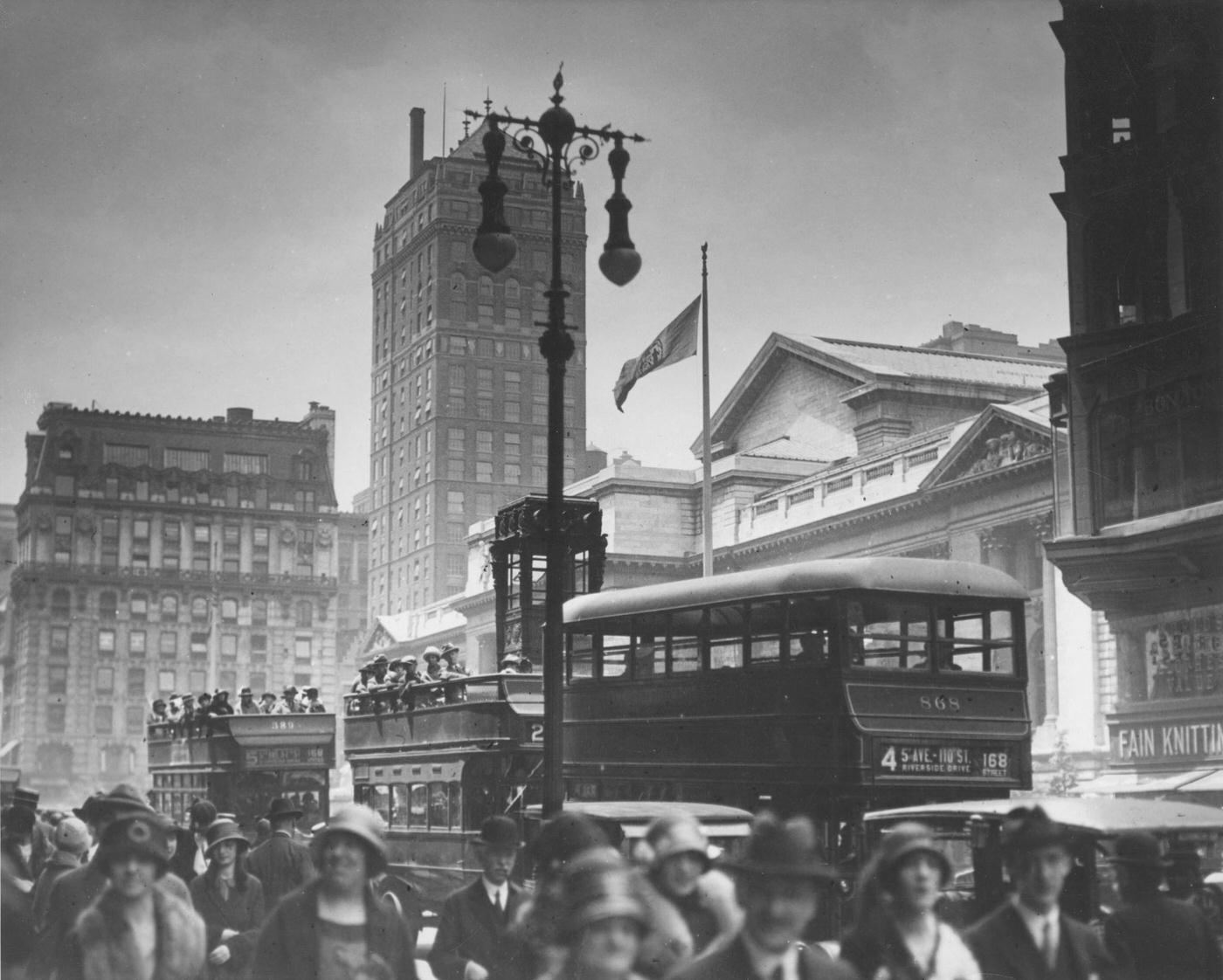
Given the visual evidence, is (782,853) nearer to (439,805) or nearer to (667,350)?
(439,805)

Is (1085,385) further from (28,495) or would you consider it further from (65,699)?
(65,699)

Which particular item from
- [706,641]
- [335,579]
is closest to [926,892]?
[706,641]

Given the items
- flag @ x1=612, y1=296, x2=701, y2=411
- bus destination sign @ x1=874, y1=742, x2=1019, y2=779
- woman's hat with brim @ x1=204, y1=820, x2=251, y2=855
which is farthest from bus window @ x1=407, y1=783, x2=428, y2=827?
woman's hat with brim @ x1=204, y1=820, x2=251, y2=855

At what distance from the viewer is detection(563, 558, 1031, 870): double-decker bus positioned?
16094mm

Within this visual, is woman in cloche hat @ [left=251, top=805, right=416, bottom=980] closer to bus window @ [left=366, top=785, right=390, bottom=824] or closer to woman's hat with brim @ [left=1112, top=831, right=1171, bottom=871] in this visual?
woman's hat with brim @ [left=1112, top=831, right=1171, bottom=871]

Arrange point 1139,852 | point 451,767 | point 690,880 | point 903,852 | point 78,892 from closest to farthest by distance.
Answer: point 903,852 < point 690,880 < point 78,892 < point 1139,852 < point 451,767

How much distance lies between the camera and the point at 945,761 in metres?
16.4

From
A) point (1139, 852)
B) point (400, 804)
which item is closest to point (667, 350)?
point (400, 804)

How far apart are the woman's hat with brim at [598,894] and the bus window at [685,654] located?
36.3 ft

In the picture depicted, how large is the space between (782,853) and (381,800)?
18415 mm

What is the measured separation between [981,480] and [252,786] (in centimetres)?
2598

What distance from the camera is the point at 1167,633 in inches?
1260

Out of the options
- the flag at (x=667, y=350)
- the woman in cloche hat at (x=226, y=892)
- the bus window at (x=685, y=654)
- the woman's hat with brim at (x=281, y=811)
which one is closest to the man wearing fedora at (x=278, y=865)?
the woman's hat with brim at (x=281, y=811)

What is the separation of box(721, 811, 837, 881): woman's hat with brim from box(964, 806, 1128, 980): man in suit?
44.0 inches
